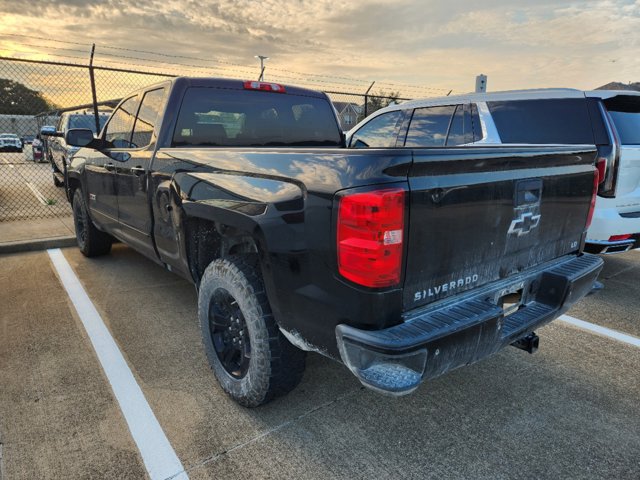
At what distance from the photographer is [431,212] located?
191cm

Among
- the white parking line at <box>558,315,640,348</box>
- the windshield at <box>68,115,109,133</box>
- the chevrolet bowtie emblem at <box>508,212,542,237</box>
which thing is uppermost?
the chevrolet bowtie emblem at <box>508,212,542,237</box>

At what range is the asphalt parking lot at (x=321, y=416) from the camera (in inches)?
87.0

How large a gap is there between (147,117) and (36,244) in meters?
3.50

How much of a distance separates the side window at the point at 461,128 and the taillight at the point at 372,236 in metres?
3.79

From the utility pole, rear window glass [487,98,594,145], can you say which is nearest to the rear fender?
rear window glass [487,98,594,145]

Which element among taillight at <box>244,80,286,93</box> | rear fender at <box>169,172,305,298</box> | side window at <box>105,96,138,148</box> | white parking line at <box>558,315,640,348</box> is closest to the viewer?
rear fender at <box>169,172,305,298</box>

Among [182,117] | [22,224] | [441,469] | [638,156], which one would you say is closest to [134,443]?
[441,469]

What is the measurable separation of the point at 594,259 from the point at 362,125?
3.82 meters

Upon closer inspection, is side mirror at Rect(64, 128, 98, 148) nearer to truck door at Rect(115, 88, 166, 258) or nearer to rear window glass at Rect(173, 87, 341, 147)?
truck door at Rect(115, 88, 166, 258)

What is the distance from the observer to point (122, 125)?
14.4 feet

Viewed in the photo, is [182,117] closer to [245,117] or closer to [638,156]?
[245,117]

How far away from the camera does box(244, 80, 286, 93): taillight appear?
12.4ft

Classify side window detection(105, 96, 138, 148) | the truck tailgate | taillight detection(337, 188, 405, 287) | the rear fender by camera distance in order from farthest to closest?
side window detection(105, 96, 138, 148) < the rear fender < the truck tailgate < taillight detection(337, 188, 405, 287)

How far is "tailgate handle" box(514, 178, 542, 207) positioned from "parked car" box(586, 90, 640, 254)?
2.35 m
